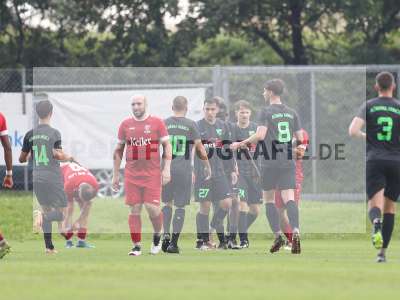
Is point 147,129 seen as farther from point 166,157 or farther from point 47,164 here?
point 47,164

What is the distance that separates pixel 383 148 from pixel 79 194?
6122mm

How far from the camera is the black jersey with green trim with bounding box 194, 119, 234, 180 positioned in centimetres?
1762

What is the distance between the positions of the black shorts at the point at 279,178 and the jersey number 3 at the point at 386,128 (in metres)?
2.65

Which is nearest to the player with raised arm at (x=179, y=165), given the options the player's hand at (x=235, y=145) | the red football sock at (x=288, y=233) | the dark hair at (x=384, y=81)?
the player's hand at (x=235, y=145)

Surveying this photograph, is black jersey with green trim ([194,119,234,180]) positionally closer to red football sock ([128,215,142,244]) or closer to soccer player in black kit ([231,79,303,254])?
soccer player in black kit ([231,79,303,254])

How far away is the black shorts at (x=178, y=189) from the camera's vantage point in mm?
16766

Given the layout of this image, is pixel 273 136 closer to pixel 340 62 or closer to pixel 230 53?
pixel 340 62

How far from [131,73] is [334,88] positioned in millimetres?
4069

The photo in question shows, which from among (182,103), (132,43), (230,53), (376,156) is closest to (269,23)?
(230,53)

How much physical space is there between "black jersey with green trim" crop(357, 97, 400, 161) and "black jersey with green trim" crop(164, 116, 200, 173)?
10.4 feet

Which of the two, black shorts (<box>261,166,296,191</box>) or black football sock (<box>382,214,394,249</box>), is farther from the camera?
black shorts (<box>261,166,296,191</box>)

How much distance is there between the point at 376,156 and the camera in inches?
544

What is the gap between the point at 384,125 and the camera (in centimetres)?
1378

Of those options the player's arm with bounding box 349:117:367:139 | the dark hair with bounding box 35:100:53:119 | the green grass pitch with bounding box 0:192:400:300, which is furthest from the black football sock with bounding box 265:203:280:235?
the player's arm with bounding box 349:117:367:139
